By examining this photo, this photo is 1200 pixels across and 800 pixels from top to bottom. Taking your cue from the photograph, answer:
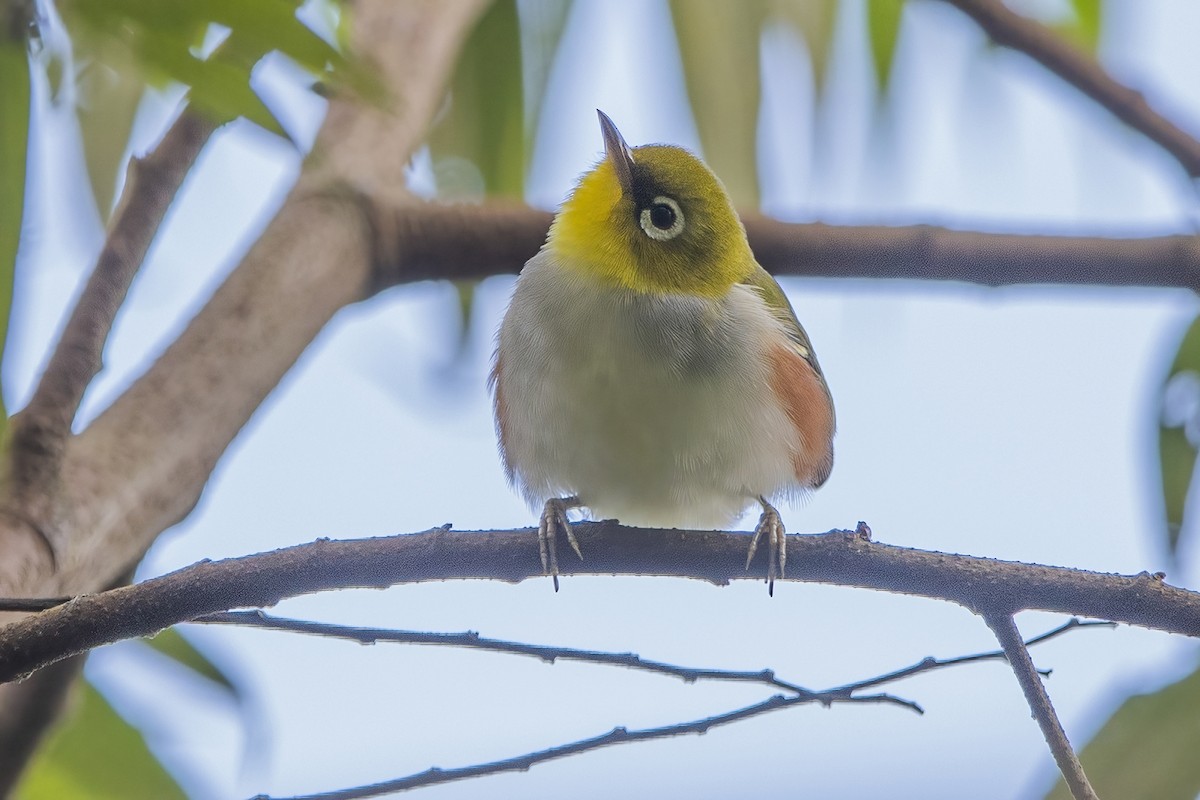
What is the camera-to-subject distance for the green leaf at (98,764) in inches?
141

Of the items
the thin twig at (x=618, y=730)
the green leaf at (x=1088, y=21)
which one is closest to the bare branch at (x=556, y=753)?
the thin twig at (x=618, y=730)

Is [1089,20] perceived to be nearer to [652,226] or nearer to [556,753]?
[652,226]

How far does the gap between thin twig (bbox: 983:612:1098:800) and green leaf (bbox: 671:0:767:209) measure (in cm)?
276

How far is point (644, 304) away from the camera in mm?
3139

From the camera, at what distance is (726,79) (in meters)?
4.83

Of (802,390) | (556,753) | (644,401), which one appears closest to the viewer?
(556,753)

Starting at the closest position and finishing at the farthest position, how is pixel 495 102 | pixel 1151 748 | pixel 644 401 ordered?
pixel 644 401, pixel 1151 748, pixel 495 102

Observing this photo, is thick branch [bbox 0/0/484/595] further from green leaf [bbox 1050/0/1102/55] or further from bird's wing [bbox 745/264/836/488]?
green leaf [bbox 1050/0/1102/55]

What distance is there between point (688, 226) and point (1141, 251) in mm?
1227

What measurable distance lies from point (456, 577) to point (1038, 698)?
929 mm

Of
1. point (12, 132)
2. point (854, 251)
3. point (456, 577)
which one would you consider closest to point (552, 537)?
point (456, 577)

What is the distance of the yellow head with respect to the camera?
10.8ft

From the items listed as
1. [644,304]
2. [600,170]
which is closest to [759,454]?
[644,304]

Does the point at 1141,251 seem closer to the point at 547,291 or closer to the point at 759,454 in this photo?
the point at 759,454
